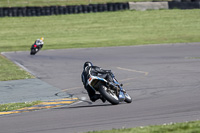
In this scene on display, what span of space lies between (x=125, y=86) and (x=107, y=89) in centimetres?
346

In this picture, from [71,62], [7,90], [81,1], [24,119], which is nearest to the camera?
[24,119]

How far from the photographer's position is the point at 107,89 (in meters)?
12.4

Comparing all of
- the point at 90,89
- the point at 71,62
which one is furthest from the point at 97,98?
the point at 71,62

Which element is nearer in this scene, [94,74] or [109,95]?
[109,95]

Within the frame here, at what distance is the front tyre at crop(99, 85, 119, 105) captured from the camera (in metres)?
12.3

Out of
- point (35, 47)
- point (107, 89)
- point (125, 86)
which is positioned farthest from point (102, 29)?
point (107, 89)

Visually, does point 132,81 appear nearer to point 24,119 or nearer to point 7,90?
point 7,90

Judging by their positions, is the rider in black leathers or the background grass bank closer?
the rider in black leathers

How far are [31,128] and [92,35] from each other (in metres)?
26.0

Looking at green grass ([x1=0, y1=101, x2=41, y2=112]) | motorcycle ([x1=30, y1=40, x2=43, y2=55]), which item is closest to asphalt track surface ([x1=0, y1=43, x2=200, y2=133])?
motorcycle ([x1=30, y1=40, x2=43, y2=55])

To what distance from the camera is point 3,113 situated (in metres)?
12.3

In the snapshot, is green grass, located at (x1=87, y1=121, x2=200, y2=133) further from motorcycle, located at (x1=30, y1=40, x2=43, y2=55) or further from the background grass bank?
the background grass bank

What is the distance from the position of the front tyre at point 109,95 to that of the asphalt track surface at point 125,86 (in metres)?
0.17

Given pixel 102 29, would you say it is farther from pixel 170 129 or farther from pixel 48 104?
pixel 170 129
